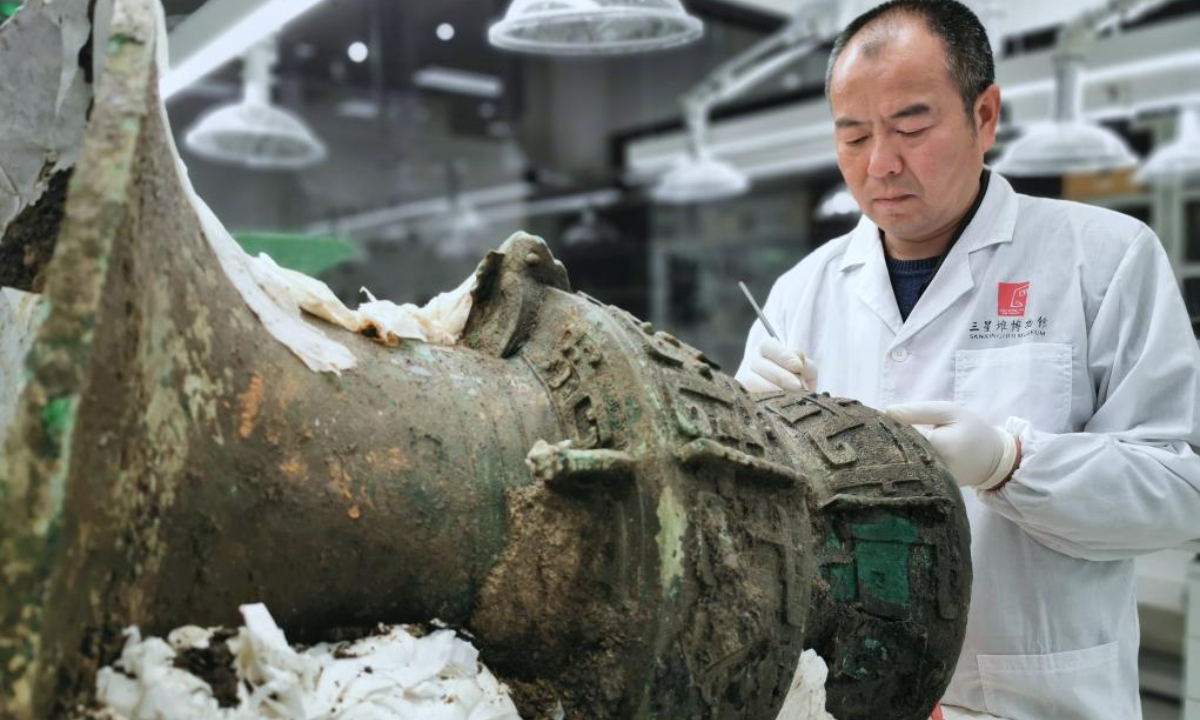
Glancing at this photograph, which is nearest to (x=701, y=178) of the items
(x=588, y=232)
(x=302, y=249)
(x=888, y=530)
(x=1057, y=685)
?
(x=588, y=232)

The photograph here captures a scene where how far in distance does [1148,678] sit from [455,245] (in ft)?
16.0

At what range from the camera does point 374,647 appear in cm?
89

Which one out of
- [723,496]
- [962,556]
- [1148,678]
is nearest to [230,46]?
[723,496]

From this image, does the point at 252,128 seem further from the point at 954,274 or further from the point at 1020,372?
the point at 1020,372

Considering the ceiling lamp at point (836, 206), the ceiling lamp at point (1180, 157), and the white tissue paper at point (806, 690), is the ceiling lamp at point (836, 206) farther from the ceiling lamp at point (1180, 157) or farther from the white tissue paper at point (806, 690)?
the white tissue paper at point (806, 690)

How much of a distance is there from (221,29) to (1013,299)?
140cm

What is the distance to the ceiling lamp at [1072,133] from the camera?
4137mm

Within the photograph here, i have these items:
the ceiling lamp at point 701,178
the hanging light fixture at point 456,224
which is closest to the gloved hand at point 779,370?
the ceiling lamp at point 701,178

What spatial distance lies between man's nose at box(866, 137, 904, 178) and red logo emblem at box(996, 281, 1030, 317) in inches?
10.3

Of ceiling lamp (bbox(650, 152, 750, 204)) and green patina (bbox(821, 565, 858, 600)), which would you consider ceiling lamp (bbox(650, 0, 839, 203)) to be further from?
green patina (bbox(821, 565, 858, 600))

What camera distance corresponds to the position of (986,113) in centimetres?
161

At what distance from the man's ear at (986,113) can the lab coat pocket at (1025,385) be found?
0.34 m

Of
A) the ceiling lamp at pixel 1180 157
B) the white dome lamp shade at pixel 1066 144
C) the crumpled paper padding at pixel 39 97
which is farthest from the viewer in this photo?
the ceiling lamp at pixel 1180 157

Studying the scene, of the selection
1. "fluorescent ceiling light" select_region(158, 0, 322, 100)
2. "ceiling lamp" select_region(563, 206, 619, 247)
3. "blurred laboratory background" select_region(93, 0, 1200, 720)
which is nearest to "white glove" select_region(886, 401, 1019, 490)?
"fluorescent ceiling light" select_region(158, 0, 322, 100)
